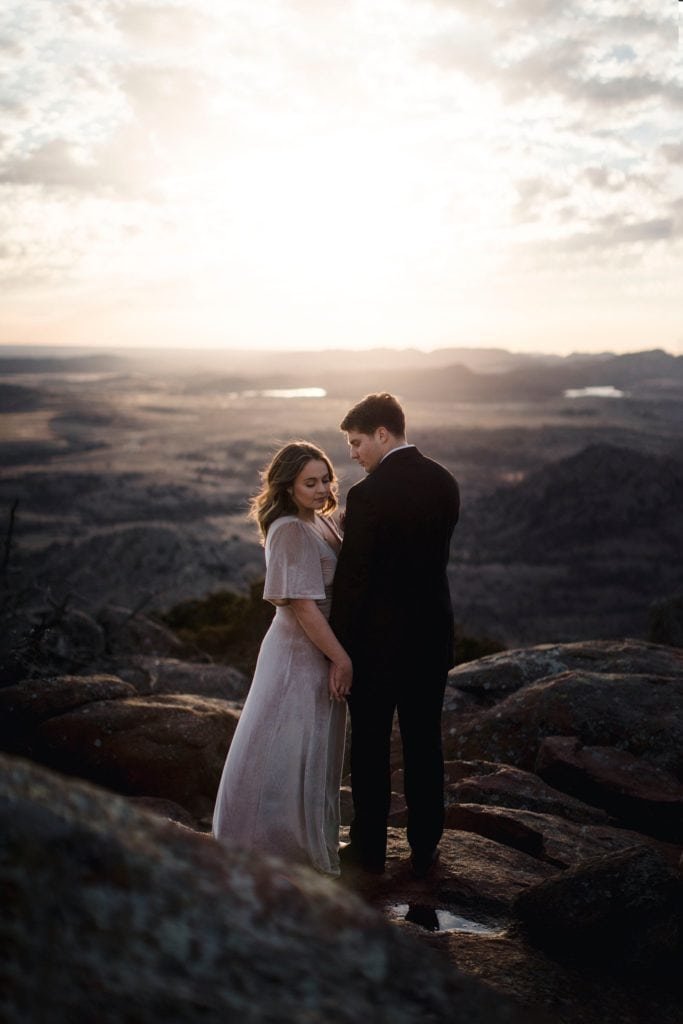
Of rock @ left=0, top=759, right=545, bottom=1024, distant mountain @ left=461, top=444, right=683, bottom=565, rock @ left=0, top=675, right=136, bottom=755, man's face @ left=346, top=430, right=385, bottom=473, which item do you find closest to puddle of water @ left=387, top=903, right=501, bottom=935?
man's face @ left=346, top=430, right=385, bottom=473

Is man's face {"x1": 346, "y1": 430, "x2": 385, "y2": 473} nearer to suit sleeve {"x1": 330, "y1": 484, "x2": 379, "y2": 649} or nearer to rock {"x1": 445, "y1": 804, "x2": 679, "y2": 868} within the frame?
suit sleeve {"x1": 330, "y1": 484, "x2": 379, "y2": 649}

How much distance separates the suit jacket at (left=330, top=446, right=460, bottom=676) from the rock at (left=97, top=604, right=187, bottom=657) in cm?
924

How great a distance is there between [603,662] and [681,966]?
203 inches

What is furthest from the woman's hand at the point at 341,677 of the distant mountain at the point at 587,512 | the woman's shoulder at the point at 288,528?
the distant mountain at the point at 587,512

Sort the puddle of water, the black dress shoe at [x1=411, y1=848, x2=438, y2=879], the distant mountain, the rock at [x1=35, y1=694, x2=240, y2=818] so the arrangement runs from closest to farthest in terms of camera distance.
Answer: the puddle of water, the black dress shoe at [x1=411, y1=848, x2=438, y2=879], the rock at [x1=35, y1=694, x2=240, y2=818], the distant mountain

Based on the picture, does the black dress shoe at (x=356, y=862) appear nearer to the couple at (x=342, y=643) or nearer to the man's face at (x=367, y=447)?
the couple at (x=342, y=643)

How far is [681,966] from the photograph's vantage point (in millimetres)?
3604

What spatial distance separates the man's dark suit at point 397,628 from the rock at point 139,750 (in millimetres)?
2140

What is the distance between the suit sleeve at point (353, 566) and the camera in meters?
4.22

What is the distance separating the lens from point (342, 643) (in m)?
4.28

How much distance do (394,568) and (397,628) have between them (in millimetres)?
295

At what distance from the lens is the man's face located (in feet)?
14.3

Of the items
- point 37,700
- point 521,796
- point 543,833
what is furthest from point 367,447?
point 37,700

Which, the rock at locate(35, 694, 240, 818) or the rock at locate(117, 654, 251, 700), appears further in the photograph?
the rock at locate(117, 654, 251, 700)
